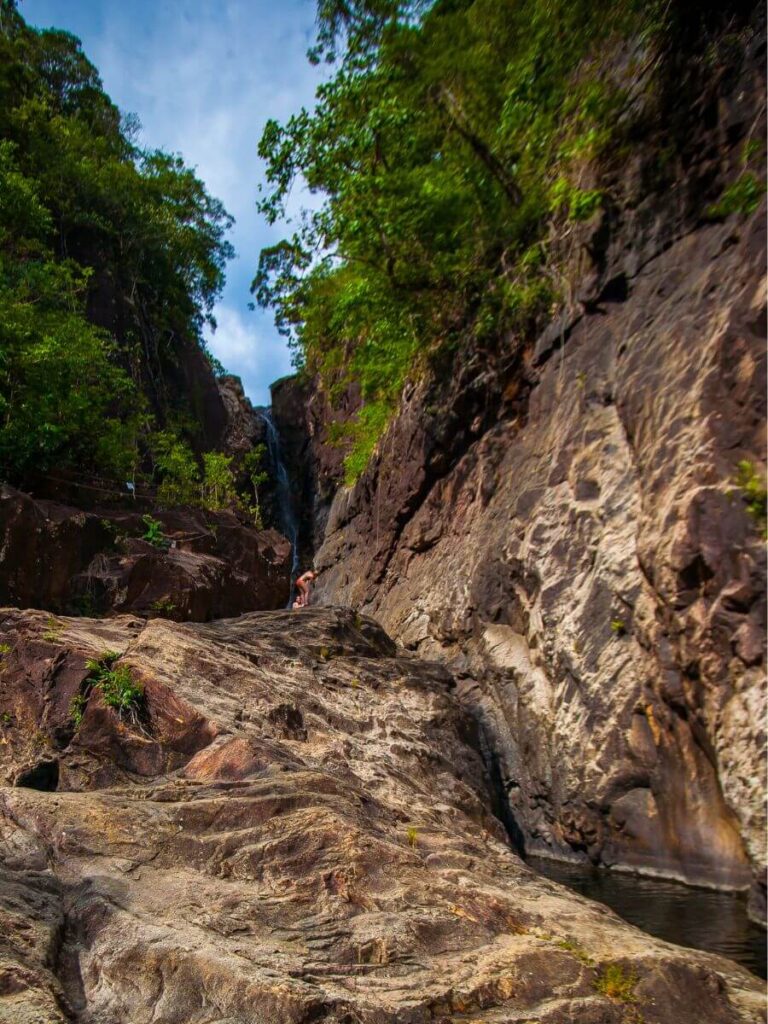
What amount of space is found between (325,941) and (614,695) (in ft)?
15.0

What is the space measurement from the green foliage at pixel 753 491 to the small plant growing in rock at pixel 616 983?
345 cm

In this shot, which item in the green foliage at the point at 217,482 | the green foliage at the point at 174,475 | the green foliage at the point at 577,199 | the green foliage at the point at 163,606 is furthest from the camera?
the green foliage at the point at 217,482

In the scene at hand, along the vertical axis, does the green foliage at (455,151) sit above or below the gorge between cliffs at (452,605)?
above

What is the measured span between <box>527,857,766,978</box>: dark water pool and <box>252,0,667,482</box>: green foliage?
8.47 m

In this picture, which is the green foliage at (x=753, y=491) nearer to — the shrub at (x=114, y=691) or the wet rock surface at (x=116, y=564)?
the shrub at (x=114, y=691)

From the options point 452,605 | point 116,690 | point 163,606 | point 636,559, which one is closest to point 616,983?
point 636,559

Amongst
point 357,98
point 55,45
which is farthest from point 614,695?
point 55,45

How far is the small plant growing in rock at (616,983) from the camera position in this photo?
3.81 metres

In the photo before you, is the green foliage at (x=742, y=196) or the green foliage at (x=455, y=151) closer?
the green foliage at (x=742, y=196)

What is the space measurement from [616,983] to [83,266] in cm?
2605

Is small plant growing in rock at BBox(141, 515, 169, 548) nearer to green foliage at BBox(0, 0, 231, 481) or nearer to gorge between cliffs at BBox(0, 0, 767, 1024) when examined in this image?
gorge between cliffs at BBox(0, 0, 767, 1024)

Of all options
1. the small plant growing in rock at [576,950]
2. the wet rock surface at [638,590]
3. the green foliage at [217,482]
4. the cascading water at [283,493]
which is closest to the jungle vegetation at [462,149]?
the wet rock surface at [638,590]

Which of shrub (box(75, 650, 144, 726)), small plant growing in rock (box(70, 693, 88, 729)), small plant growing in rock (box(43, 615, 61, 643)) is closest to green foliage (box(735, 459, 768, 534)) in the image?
shrub (box(75, 650, 144, 726))

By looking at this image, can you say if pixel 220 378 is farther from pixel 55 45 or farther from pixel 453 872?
pixel 453 872
